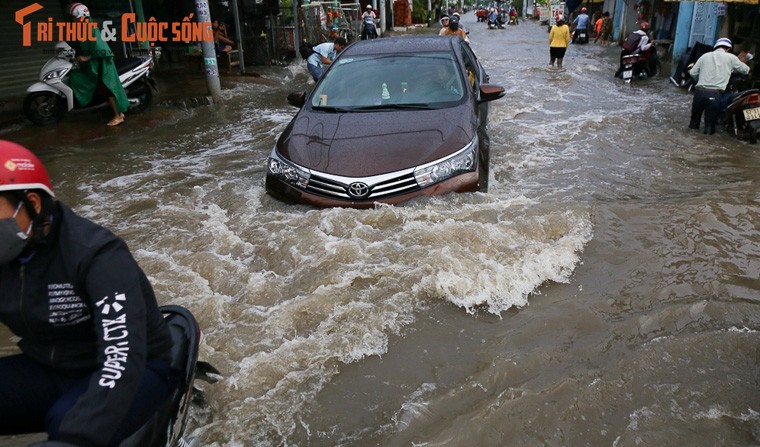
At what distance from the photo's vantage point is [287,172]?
5.01 meters

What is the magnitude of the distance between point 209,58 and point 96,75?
8.58 ft

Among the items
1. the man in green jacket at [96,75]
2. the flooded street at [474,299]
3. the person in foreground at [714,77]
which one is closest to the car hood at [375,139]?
the flooded street at [474,299]

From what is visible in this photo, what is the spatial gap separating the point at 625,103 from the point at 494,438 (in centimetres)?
1052

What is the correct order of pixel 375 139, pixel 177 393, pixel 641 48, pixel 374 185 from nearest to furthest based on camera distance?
pixel 177 393 < pixel 374 185 < pixel 375 139 < pixel 641 48

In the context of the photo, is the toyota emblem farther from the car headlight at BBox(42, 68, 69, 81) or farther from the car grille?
the car headlight at BBox(42, 68, 69, 81)

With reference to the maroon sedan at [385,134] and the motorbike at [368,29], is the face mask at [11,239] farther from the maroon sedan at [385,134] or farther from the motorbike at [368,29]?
the motorbike at [368,29]

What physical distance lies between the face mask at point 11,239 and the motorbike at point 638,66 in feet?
49.0

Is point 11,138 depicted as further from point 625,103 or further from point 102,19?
point 625,103

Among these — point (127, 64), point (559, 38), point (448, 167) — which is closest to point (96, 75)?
point (127, 64)

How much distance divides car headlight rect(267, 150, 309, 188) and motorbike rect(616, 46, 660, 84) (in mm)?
11888

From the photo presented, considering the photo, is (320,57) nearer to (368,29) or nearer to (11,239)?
(11,239)

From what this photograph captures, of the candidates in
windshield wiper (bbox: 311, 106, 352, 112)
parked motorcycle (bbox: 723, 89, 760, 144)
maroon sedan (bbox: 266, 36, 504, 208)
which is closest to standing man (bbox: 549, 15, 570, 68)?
parked motorcycle (bbox: 723, 89, 760, 144)

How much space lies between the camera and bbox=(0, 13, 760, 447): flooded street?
2818mm

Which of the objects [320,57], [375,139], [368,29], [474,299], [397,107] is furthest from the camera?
[368,29]
